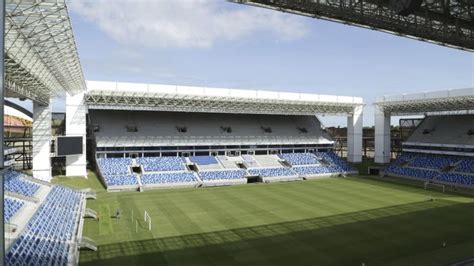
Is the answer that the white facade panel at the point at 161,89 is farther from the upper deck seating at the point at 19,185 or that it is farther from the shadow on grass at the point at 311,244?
the shadow on grass at the point at 311,244

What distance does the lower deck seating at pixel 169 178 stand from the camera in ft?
130

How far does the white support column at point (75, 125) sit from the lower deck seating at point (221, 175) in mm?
12821

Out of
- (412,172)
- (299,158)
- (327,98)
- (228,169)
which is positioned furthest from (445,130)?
(228,169)

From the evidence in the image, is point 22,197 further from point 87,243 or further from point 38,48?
point 38,48

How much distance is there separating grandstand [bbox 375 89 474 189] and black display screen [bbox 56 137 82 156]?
37993 mm

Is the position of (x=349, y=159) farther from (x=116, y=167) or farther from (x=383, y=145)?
(x=116, y=167)

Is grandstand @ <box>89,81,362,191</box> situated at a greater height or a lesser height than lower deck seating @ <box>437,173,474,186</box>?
greater

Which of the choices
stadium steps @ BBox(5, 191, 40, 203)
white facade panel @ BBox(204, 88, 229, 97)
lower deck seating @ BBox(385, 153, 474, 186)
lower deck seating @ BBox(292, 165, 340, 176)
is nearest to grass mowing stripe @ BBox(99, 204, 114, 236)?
stadium steps @ BBox(5, 191, 40, 203)

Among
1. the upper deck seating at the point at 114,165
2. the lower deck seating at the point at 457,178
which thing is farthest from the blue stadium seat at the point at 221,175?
the lower deck seating at the point at 457,178

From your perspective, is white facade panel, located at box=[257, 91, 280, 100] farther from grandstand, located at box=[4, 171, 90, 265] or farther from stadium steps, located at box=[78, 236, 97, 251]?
stadium steps, located at box=[78, 236, 97, 251]

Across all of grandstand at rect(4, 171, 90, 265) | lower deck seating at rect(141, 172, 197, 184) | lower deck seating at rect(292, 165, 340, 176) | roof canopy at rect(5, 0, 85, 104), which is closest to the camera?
roof canopy at rect(5, 0, 85, 104)

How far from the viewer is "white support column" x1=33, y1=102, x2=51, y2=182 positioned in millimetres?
35625

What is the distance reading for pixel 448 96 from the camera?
4241cm

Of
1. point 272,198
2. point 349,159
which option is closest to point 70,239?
point 272,198
